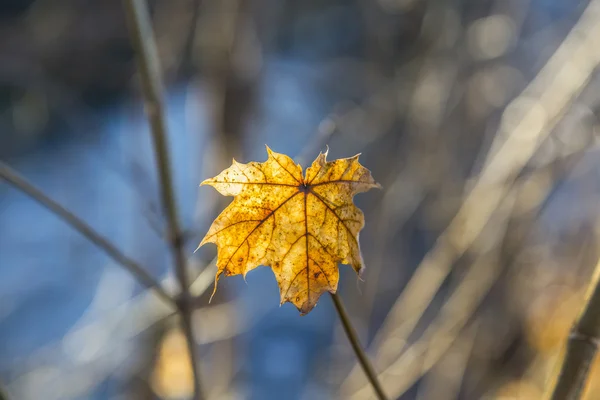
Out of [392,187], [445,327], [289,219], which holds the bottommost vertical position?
[289,219]

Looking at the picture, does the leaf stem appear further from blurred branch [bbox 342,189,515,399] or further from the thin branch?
blurred branch [bbox 342,189,515,399]

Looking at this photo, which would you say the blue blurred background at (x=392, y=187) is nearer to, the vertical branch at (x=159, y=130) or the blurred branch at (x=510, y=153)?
the blurred branch at (x=510, y=153)

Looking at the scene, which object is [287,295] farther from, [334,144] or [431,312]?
[431,312]

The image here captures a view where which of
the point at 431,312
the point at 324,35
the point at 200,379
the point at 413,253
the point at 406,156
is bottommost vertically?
the point at 200,379

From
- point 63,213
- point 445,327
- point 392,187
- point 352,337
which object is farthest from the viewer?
point 392,187

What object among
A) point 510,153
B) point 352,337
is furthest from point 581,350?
point 510,153

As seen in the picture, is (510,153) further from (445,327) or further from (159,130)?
(159,130)

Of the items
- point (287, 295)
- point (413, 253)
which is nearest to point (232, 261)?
point (287, 295)
